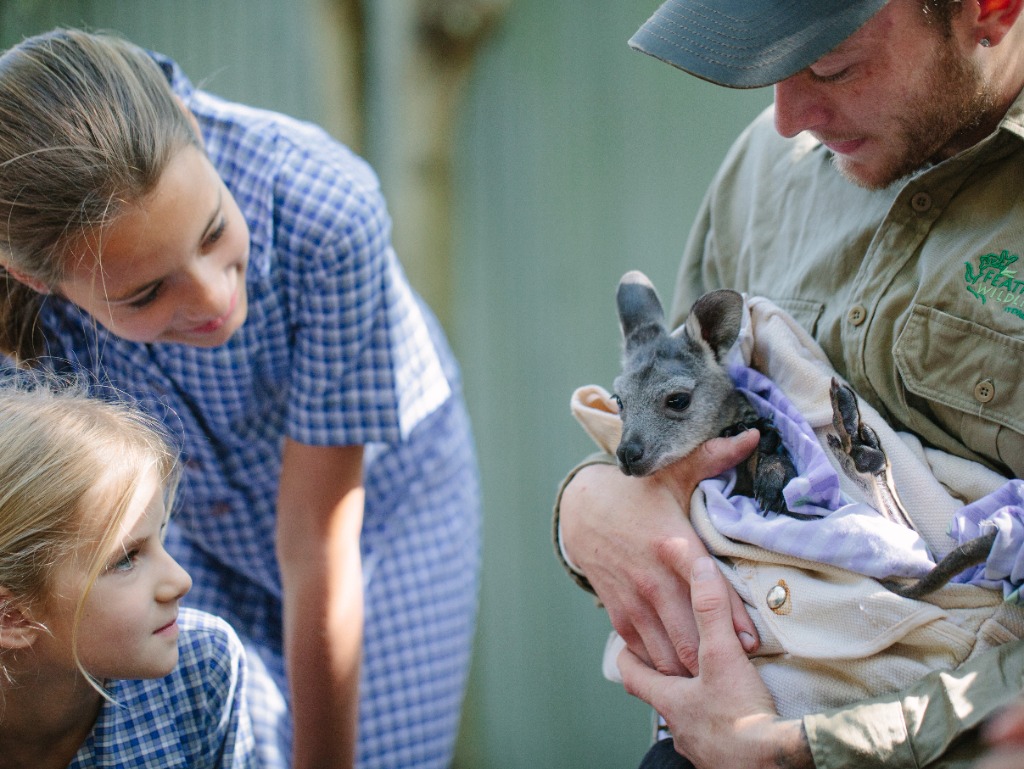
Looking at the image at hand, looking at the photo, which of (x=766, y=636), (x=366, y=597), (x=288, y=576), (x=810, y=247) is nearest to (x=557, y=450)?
(x=366, y=597)

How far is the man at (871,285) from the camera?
1.74m

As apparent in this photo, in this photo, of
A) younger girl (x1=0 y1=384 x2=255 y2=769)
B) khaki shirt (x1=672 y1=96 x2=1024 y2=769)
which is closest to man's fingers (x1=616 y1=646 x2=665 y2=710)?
khaki shirt (x1=672 y1=96 x2=1024 y2=769)

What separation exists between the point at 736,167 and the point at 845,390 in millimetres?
849

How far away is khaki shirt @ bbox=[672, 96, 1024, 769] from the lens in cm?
158

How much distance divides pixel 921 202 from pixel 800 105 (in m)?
0.31

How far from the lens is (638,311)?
2.43 metres

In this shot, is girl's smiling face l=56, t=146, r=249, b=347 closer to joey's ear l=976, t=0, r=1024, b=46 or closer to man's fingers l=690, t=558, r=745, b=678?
man's fingers l=690, t=558, r=745, b=678

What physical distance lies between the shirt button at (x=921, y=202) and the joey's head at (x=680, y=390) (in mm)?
395

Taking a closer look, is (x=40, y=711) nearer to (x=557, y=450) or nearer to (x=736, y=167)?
(x=736, y=167)

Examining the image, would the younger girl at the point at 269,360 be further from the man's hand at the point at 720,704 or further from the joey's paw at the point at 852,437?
the joey's paw at the point at 852,437

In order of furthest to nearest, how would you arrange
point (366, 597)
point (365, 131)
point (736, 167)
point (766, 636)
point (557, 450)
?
1. point (365, 131)
2. point (557, 450)
3. point (366, 597)
4. point (736, 167)
5. point (766, 636)

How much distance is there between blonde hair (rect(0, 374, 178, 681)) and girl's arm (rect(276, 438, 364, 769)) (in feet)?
1.76

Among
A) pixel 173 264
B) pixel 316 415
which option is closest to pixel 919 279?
pixel 316 415

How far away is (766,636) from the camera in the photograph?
5.93ft
